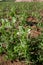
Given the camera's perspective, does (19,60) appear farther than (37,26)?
No

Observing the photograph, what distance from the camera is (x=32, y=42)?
454 centimetres

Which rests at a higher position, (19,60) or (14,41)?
(14,41)

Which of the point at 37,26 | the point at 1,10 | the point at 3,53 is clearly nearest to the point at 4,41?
the point at 3,53

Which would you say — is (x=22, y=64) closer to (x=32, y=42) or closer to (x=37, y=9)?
(x=32, y=42)

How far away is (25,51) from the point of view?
4156mm

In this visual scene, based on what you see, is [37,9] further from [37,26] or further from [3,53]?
[3,53]

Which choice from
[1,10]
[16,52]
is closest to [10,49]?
[16,52]

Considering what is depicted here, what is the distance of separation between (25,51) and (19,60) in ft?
1.55

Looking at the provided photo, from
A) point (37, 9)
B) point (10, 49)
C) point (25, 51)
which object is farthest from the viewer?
point (37, 9)

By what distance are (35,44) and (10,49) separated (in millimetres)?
508

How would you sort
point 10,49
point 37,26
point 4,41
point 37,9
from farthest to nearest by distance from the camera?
point 37,9 → point 37,26 → point 4,41 → point 10,49

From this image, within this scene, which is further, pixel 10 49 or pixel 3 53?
pixel 3 53

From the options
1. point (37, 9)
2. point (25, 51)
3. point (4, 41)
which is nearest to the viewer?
point (25, 51)

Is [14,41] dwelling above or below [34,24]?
above
